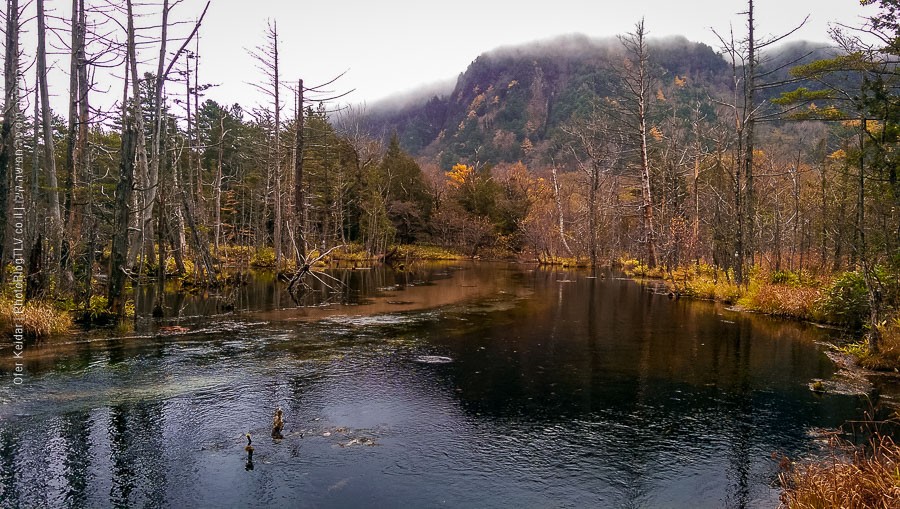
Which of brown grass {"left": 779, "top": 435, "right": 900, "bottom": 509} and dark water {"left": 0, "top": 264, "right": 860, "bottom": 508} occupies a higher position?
brown grass {"left": 779, "top": 435, "right": 900, "bottom": 509}

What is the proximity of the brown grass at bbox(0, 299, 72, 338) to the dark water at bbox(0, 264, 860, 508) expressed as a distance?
0.91 metres

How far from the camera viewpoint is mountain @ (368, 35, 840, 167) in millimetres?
125125

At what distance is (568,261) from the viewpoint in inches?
1737

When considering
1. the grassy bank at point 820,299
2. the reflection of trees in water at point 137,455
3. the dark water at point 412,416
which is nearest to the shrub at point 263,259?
the dark water at point 412,416

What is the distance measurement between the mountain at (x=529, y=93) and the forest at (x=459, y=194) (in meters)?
25.1

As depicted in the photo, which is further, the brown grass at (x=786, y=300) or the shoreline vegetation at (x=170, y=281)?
the brown grass at (x=786, y=300)

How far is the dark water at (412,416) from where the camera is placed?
18.8 ft

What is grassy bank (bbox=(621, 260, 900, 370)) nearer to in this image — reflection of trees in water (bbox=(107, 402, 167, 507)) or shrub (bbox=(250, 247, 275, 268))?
reflection of trees in water (bbox=(107, 402, 167, 507))

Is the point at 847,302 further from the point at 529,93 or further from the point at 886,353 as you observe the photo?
the point at 529,93

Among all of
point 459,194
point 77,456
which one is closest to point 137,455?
point 77,456

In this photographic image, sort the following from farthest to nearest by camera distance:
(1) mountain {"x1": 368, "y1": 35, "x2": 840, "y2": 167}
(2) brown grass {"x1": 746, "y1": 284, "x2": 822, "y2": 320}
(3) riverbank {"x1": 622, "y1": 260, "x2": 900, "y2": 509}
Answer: (1) mountain {"x1": 368, "y1": 35, "x2": 840, "y2": 167}
(2) brown grass {"x1": 746, "y1": 284, "x2": 822, "y2": 320}
(3) riverbank {"x1": 622, "y1": 260, "x2": 900, "y2": 509}

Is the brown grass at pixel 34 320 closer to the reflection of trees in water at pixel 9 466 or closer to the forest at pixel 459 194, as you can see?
the forest at pixel 459 194

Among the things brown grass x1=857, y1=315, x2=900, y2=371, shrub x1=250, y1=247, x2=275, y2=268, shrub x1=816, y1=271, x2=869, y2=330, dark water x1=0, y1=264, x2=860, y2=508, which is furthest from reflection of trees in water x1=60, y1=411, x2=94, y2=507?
shrub x1=250, y1=247, x2=275, y2=268

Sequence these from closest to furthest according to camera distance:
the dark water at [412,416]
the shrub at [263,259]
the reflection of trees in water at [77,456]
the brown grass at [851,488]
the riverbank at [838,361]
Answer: the brown grass at [851,488], the riverbank at [838,361], the reflection of trees in water at [77,456], the dark water at [412,416], the shrub at [263,259]
